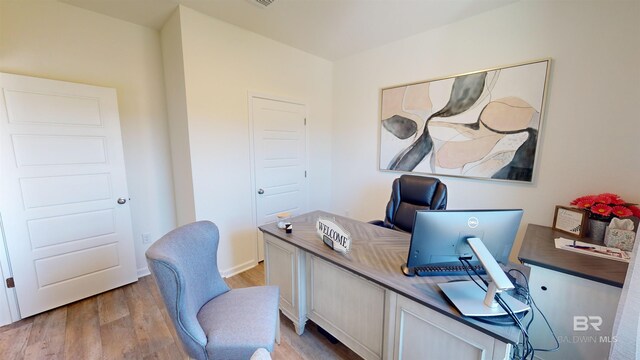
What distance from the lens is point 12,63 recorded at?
1.83 meters

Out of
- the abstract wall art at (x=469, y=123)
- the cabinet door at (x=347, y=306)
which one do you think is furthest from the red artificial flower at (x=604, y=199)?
the cabinet door at (x=347, y=306)

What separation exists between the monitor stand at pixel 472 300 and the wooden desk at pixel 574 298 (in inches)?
22.4

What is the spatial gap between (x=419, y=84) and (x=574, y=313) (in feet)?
7.47

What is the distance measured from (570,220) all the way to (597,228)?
157 mm

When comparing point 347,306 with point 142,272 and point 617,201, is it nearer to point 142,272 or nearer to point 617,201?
point 617,201

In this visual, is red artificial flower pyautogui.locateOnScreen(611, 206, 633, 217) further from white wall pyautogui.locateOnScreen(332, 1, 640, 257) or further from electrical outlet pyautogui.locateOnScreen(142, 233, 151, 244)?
electrical outlet pyautogui.locateOnScreen(142, 233, 151, 244)

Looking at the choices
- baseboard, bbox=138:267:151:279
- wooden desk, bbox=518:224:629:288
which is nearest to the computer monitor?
wooden desk, bbox=518:224:629:288

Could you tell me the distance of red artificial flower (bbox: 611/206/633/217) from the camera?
150 centimetres

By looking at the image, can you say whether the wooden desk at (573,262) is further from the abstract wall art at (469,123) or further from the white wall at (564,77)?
the abstract wall art at (469,123)

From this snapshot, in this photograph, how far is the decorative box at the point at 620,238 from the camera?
1.46 metres

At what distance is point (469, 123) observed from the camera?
235 cm

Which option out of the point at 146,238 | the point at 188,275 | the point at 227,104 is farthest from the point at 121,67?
the point at 188,275

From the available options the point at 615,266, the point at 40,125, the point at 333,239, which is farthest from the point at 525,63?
the point at 40,125

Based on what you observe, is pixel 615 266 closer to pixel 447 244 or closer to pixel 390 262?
pixel 447 244
